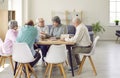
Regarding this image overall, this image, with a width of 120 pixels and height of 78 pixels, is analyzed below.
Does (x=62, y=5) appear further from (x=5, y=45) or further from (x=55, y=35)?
(x=5, y=45)

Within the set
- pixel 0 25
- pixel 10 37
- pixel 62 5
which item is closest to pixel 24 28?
pixel 10 37

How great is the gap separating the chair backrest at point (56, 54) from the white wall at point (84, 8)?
788 centimetres

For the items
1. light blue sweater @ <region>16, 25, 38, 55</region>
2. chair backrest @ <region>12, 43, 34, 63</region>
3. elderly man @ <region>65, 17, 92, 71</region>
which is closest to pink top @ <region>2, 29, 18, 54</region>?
light blue sweater @ <region>16, 25, 38, 55</region>

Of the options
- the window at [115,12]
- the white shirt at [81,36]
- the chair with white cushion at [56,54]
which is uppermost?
the window at [115,12]

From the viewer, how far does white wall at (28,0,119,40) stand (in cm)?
1198

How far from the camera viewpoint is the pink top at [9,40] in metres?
4.84

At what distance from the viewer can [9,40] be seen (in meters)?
4.86

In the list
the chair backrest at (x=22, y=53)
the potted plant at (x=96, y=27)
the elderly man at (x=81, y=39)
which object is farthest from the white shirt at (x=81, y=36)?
the potted plant at (x=96, y=27)

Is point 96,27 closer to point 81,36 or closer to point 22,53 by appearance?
point 81,36

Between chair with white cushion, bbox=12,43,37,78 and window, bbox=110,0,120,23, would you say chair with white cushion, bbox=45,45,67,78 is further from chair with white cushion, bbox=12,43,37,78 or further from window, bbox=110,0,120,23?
window, bbox=110,0,120,23

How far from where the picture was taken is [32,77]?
15.5 feet

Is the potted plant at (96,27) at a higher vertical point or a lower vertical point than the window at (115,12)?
lower

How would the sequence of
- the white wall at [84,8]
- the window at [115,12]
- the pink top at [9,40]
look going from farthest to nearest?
1. the window at [115,12]
2. the white wall at [84,8]
3. the pink top at [9,40]

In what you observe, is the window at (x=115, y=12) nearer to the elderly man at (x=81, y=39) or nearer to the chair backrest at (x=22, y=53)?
the elderly man at (x=81, y=39)
